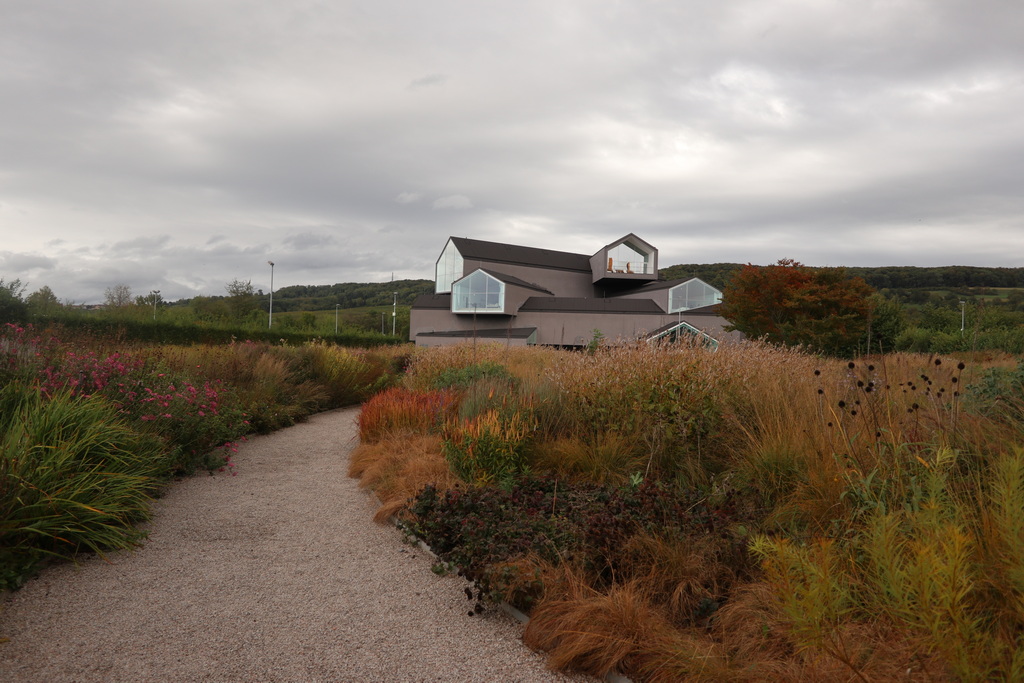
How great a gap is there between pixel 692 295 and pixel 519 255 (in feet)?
42.5

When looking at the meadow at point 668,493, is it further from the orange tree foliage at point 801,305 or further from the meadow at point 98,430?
the orange tree foliage at point 801,305

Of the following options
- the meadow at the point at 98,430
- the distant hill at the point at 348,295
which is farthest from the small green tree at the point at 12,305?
the distant hill at the point at 348,295

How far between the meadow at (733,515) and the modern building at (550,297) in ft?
85.9

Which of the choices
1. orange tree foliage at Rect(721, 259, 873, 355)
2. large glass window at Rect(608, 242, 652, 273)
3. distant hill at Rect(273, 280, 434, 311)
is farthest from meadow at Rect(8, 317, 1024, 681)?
distant hill at Rect(273, 280, 434, 311)

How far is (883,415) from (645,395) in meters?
2.03

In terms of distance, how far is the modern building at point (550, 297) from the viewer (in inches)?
1448

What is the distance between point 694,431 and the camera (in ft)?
17.7

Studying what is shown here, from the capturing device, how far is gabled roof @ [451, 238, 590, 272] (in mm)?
42031

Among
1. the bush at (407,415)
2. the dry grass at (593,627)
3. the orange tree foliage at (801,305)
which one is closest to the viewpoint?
the dry grass at (593,627)

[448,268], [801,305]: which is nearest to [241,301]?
[448,268]

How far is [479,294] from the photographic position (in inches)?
1519

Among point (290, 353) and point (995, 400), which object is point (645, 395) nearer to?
point (995, 400)

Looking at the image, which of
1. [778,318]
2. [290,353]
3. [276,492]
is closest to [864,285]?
[778,318]

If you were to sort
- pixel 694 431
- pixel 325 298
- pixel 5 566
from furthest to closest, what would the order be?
pixel 325 298 < pixel 694 431 < pixel 5 566
